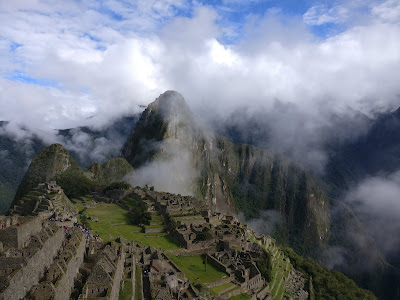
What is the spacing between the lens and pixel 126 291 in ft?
60.2

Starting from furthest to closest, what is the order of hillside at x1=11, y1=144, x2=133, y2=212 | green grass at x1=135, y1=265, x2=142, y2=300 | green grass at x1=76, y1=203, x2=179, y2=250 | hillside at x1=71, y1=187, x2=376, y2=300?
hillside at x1=11, y1=144, x2=133, y2=212, green grass at x1=76, y1=203, x2=179, y2=250, hillside at x1=71, y1=187, x2=376, y2=300, green grass at x1=135, y1=265, x2=142, y2=300

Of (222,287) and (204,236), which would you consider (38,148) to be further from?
(222,287)

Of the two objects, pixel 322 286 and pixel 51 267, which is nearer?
pixel 51 267

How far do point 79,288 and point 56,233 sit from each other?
4.62 m

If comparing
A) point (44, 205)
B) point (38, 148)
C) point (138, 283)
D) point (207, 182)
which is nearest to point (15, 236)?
point (138, 283)

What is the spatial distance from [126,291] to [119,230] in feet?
70.9

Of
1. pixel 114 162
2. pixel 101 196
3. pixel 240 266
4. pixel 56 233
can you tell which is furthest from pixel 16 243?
pixel 114 162

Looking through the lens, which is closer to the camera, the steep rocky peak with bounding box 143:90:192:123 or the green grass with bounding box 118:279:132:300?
the green grass with bounding box 118:279:132:300

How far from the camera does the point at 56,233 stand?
1984 centimetres

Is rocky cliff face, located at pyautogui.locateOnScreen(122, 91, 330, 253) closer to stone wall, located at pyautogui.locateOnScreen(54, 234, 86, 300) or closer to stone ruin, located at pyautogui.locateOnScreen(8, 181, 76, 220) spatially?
stone ruin, located at pyautogui.locateOnScreen(8, 181, 76, 220)

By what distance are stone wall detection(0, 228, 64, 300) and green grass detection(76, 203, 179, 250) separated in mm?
12975

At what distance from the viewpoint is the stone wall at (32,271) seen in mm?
12758

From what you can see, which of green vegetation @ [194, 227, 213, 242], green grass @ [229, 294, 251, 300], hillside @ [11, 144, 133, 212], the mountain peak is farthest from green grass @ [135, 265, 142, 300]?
the mountain peak

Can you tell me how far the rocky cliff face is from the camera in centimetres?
15438
